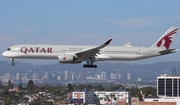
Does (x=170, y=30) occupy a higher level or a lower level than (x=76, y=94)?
higher

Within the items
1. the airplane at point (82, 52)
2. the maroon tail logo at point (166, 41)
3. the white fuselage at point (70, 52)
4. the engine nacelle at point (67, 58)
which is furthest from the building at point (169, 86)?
the engine nacelle at point (67, 58)

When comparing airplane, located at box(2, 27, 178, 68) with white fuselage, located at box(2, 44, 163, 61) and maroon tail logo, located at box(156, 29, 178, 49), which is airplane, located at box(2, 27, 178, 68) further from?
maroon tail logo, located at box(156, 29, 178, 49)

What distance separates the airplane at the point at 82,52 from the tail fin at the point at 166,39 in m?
1.67

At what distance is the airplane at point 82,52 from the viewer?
8219 centimetres

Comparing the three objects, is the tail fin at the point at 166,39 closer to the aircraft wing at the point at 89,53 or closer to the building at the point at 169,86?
the aircraft wing at the point at 89,53

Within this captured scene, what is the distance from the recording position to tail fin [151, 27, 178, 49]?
289 ft

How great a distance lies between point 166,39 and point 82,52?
15.2m

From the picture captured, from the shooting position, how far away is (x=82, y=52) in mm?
82375

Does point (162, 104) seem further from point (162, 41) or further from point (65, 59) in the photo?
point (65, 59)

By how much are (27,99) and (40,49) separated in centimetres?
9598

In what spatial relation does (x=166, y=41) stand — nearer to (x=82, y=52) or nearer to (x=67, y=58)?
(x=82, y=52)

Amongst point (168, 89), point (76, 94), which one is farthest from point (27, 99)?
→ point (168, 89)

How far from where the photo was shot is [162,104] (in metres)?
115

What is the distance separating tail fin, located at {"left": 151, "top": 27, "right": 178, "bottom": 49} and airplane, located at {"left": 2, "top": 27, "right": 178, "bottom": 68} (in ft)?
5.48
